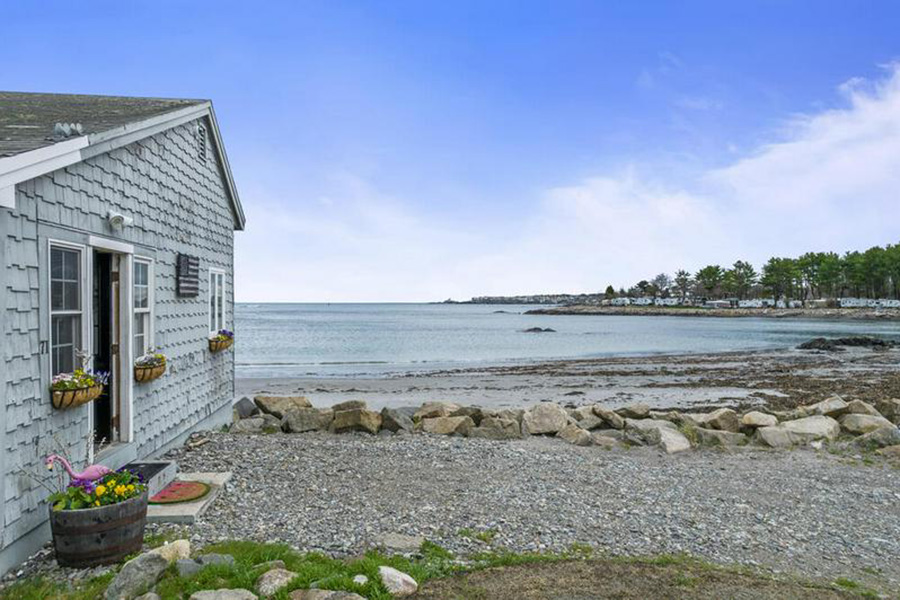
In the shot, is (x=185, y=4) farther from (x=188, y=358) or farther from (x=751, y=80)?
(x=751, y=80)

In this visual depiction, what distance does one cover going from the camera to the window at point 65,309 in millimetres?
4984

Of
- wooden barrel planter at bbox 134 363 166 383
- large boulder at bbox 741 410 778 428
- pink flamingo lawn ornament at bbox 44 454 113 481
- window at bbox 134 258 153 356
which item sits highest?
window at bbox 134 258 153 356

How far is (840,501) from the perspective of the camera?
653 centimetres

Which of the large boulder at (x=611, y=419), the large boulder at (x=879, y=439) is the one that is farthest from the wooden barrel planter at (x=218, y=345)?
the large boulder at (x=879, y=439)

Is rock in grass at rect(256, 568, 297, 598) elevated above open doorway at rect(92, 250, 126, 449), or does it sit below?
below

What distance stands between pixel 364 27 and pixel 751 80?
41.4ft

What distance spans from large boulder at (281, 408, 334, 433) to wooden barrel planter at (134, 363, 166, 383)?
11.5 ft

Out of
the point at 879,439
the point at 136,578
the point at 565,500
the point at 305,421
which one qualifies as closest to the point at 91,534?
the point at 136,578

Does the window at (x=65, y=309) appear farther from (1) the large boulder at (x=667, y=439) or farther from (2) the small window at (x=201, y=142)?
(1) the large boulder at (x=667, y=439)

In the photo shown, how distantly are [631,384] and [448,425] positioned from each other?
13.3m

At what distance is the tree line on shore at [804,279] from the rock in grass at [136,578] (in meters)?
127

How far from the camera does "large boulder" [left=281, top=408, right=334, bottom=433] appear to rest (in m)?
10.1

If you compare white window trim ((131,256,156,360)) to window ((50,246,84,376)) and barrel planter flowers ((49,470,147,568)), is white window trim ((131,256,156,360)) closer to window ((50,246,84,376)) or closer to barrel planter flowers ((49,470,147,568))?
window ((50,246,84,376))

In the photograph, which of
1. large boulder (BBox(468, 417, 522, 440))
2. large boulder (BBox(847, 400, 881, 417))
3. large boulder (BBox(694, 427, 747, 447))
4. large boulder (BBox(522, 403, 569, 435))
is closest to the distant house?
A: large boulder (BBox(468, 417, 522, 440))
